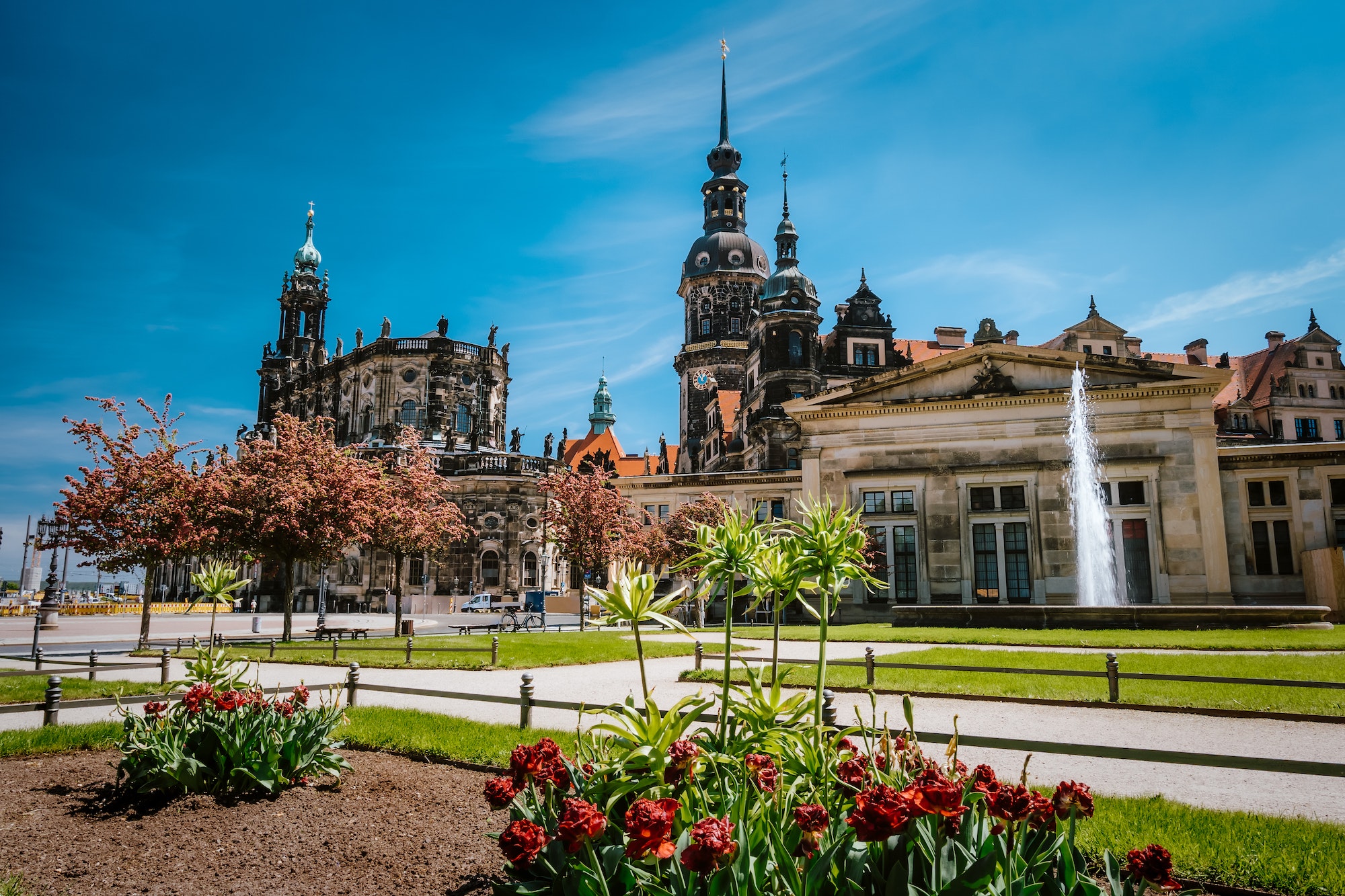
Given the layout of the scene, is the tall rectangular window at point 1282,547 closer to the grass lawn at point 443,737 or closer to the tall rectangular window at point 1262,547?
the tall rectangular window at point 1262,547

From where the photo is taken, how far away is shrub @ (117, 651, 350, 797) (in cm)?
761

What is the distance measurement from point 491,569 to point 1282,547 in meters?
49.3

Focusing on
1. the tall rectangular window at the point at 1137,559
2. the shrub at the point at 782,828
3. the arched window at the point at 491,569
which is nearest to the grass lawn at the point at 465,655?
the shrub at the point at 782,828

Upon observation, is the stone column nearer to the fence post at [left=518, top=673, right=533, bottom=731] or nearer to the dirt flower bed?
the fence post at [left=518, top=673, right=533, bottom=731]

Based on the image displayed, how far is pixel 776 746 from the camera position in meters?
5.26

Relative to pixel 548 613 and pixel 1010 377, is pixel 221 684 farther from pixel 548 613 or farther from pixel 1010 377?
pixel 548 613

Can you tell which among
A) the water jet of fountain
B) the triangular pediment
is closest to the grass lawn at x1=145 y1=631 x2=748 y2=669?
the triangular pediment

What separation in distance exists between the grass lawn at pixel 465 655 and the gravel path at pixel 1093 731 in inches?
123

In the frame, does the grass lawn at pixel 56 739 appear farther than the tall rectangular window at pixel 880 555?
No

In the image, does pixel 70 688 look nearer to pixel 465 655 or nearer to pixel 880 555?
pixel 465 655

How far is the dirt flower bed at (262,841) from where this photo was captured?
19.1ft

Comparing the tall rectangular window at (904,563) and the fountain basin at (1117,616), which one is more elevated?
the tall rectangular window at (904,563)

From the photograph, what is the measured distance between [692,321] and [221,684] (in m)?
82.0

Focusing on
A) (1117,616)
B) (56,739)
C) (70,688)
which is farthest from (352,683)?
(1117,616)
